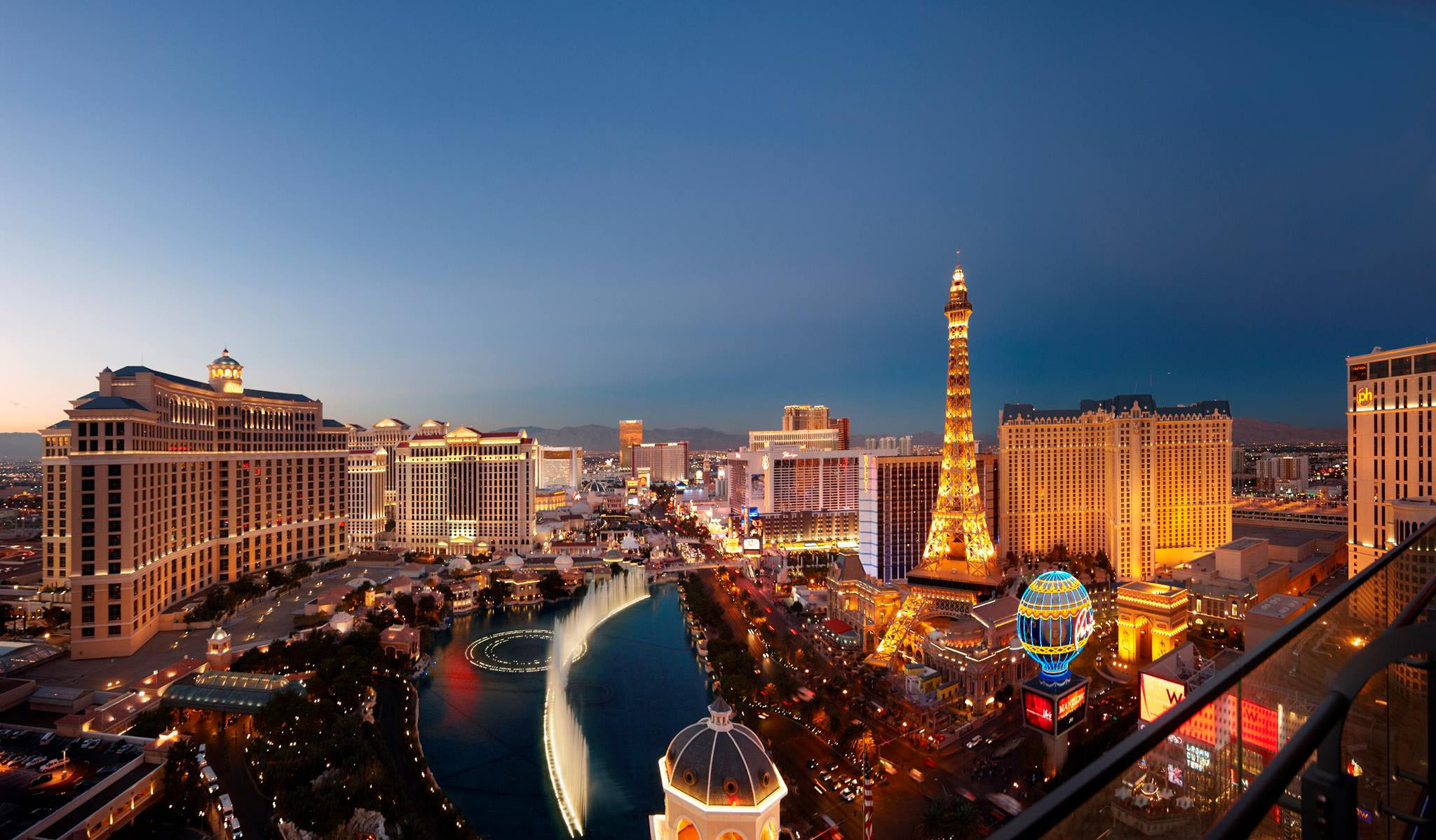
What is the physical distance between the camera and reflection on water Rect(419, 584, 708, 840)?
35.2 ft

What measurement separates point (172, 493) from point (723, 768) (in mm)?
17471

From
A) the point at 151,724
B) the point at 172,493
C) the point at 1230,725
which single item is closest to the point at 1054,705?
the point at 1230,725

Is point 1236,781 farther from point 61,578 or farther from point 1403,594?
point 61,578

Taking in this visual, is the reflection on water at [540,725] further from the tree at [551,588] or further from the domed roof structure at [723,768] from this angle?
the domed roof structure at [723,768]

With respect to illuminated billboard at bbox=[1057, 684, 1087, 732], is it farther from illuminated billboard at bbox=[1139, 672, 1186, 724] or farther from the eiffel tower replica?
the eiffel tower replica

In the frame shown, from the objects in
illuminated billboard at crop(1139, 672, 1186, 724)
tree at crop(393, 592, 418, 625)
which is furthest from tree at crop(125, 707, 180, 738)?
illuminated billboard at crop(1139, 672, 1186, 724)

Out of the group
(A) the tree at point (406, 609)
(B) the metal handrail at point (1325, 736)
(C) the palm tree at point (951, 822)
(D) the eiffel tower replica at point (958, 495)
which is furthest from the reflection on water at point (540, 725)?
(B) the metal handrail at point (1325, 736)

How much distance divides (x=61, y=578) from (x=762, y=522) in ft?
76.4

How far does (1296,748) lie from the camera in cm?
71

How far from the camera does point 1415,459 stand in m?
12.4

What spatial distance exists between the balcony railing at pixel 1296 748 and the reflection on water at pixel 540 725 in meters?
10.7

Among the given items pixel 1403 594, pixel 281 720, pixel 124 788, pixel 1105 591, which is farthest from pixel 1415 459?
pixel 124 788

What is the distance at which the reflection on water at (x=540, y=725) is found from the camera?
35.2 ft

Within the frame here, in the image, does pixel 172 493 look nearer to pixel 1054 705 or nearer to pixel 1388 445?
pixel 1054 705
